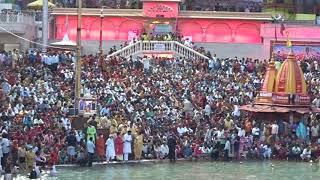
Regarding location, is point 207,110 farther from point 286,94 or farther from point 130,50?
point 130,50

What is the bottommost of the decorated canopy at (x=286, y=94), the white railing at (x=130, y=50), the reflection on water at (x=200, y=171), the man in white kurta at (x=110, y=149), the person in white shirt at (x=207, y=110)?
the reflection on water at (x=200, y=171)

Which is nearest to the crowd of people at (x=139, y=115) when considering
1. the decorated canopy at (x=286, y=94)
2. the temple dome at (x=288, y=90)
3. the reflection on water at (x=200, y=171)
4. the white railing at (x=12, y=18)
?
the decorated canopy at (x=286, y=94)

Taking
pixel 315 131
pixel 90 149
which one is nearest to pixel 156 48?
pixel 315 131

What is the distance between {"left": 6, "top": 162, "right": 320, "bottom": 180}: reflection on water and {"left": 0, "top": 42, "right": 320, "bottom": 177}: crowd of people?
77cm

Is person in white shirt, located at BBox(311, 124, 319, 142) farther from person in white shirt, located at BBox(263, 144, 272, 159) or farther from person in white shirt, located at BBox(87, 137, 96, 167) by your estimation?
person in white shirt, located at BBox(87, 137, 96, 167)

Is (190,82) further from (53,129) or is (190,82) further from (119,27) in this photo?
(119,27)

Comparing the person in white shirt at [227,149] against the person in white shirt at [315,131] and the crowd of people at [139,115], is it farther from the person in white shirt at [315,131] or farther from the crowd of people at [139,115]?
the person in white shirt at [315,131]

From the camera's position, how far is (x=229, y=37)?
5278 centimetres

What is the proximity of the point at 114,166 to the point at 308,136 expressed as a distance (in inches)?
282

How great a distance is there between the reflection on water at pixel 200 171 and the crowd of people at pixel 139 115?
77 centimetres

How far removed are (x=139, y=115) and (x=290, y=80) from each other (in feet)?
17.5

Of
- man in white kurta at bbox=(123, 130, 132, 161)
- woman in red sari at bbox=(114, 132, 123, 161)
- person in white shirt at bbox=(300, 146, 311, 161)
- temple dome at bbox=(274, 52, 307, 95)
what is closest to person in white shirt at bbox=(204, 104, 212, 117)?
temple dome at bbox=(274, 52, 307, 95)

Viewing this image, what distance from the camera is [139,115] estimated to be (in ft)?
111

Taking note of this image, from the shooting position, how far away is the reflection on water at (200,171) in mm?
27844
